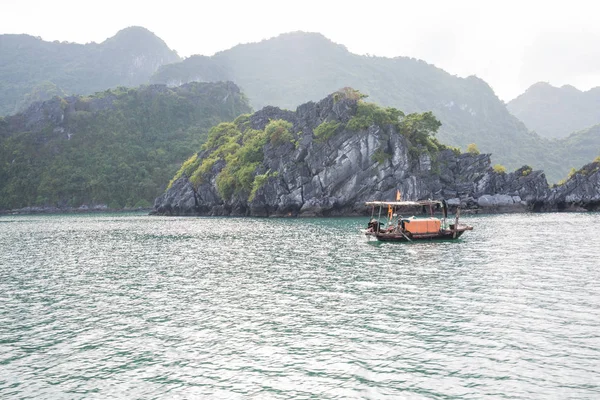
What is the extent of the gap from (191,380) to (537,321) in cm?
1502

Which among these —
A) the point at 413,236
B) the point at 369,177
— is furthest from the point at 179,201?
the point at 413,236

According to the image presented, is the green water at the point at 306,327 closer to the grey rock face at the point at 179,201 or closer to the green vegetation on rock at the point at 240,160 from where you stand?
the green vegetation on rock at the point at 240,160

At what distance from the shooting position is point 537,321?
1831 centimetres

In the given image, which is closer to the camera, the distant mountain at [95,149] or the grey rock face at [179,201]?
the grey rock face at [179,201]

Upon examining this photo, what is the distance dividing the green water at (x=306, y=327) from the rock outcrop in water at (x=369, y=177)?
59.1 metres

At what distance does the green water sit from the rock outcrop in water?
59137 mm

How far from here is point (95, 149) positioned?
169 metres

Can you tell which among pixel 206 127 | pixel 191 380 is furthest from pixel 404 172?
pixel 206 127

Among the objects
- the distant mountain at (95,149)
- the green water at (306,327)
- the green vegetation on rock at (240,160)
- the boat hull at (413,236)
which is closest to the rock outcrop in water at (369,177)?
the green vegetation on rock at (240,160)

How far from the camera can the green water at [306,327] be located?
12836 millimetres

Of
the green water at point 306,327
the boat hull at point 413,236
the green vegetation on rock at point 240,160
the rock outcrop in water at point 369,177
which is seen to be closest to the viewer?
the green water at point 306,327

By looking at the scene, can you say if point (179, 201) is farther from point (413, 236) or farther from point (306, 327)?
point (306, 327)

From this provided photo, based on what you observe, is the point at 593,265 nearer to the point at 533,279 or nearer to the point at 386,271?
the point at 533,279

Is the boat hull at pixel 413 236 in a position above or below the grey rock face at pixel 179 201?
below
